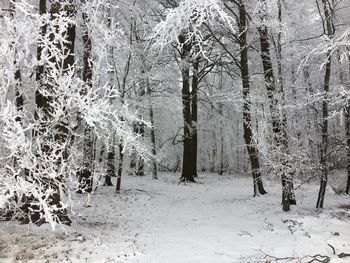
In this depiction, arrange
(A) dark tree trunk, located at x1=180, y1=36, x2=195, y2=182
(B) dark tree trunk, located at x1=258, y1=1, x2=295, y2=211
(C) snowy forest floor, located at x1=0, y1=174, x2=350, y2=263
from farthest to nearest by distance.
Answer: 1. (A) dark tree trunk, located at x1=180, y1=36, x2=195, y2=182
2. (B) dark tree trunk, located at x1=258, y1=1, x2=295, y2=211
3. (C) snowy forest floor, located at x1=0, y1=174, x2=350, y2=263

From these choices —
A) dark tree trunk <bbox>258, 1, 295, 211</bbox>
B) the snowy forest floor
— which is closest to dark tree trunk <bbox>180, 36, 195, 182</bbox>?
the snowy forest floor

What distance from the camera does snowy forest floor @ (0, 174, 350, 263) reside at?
669cm

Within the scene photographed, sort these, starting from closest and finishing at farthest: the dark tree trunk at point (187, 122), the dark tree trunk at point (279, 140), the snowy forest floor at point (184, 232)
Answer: the snowy forest floor at point (184, 232), the dark tree trunk at point (279, 140), the dark tree trunk at point (187, 122)

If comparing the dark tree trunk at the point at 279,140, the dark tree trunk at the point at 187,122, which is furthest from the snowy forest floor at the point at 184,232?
the dark tree trunk at the point at 187,122

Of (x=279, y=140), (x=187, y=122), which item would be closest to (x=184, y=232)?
(x=279, y=140)

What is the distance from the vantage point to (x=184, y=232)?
29.4ft

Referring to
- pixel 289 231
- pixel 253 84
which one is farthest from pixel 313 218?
pixel 253 84

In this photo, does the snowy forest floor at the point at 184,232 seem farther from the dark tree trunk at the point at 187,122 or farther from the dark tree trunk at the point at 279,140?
the dark tree trunk at the point at 187,122

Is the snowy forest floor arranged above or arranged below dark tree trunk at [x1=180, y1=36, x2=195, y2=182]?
below

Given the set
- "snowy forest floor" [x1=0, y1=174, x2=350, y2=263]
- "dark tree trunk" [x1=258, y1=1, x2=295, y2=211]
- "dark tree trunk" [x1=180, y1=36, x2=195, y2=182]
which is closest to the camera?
"snowy forest floor" [x1=0, y1=174, x2=350, y2=263]

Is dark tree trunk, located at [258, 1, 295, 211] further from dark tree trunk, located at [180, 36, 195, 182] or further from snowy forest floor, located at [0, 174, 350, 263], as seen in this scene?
dark tree trunk, located at [180, 36, 195, 182]

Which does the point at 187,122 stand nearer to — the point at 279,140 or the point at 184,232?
the point at 279,140

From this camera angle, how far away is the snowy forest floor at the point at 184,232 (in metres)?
6.69

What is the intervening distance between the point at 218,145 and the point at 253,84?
17910 millimetres
